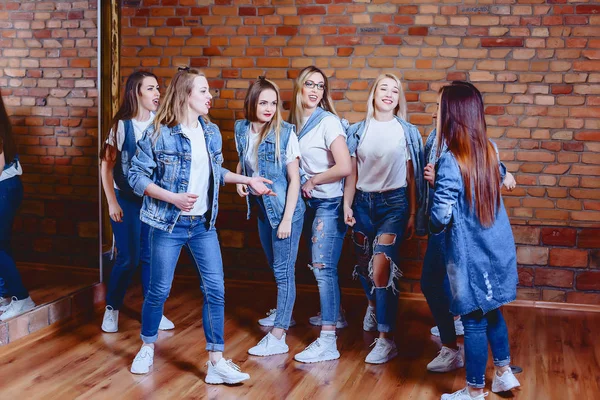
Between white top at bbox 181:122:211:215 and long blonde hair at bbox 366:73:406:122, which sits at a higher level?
long blonde hair at bbox 366:73:406:122

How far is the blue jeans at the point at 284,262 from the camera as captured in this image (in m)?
3.37

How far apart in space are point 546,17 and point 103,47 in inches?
121

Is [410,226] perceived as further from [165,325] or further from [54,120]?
[54,120]

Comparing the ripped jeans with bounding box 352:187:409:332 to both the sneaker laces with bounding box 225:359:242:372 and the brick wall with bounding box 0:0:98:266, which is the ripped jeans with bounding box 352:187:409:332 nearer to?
the sneaker laces with bounding box 225:359:242:372

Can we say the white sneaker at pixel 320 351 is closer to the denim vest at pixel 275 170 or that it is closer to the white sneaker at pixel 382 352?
the white sneaker at pixel 382 352

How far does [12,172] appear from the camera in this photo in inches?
136

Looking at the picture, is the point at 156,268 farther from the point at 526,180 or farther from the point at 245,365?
the point at 526,180

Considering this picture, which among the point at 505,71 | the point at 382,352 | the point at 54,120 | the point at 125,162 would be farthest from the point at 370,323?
the point at 54,120

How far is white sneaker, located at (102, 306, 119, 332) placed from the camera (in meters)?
3.80

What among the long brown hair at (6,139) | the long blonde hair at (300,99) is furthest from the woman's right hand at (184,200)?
the long brown hair at (6,139)

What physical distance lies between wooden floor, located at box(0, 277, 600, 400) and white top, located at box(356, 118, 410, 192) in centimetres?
91

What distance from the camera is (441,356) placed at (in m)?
3.30

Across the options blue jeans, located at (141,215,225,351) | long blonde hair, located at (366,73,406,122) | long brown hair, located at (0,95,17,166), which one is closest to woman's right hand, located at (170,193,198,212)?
blue jeans, located at (141,215,225,351)

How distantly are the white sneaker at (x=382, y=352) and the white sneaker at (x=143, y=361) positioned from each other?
108 centimetres
